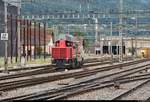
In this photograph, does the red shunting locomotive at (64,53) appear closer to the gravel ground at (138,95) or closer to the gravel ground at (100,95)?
the gravel ground at (100,95)

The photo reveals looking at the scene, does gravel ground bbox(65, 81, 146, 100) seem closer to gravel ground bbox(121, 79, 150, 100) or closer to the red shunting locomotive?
gravel ground bbox(121, 79, 150, 100)

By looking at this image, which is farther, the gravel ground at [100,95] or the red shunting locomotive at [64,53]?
the red shunting locomotive at [64,53]

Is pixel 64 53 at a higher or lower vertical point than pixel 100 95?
higher

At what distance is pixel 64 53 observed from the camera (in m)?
46.4

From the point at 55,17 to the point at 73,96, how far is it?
6631cm

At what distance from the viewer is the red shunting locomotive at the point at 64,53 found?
4625 centimetres

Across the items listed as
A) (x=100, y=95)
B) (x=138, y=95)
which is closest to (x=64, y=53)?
(x=100, y=95)

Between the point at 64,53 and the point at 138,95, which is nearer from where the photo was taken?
the point at 138,95

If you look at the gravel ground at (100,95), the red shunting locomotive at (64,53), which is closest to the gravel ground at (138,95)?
the gravel ground at (100,95)

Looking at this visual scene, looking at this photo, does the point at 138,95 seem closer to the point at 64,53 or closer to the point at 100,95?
the point at 100,95

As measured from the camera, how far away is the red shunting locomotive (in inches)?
1821

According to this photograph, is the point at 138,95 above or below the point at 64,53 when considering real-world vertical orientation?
below

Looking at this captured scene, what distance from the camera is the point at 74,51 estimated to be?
1844 inches

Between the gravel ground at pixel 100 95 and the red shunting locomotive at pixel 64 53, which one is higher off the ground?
the red shunting locomotive at pixel 64 53
